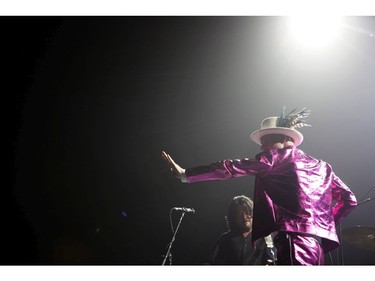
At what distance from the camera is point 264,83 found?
3695 millimetres

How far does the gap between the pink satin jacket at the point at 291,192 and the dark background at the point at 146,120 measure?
4.96 feet

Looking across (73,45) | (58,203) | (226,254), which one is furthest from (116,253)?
(73,45)

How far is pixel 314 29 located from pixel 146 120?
2.18 meters

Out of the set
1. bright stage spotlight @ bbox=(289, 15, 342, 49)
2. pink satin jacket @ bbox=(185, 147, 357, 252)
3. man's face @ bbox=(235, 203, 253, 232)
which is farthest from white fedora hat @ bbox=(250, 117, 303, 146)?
bright stage spotlight @ bbox=(289, 15, 342, 49)

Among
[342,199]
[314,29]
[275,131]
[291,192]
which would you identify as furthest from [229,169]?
[314,29]

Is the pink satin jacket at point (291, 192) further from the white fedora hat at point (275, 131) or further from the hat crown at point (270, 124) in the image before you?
the hat crown at point (270, 124)

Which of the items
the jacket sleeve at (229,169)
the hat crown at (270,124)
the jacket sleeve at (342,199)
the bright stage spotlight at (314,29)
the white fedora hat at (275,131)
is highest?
the bright stage spotlight at (314,29)

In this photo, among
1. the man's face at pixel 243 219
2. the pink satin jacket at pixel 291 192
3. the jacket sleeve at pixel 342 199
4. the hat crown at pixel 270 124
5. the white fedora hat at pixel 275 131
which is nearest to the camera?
the pink satin jacket at pixel 291 192

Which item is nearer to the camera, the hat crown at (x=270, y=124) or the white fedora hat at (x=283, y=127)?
the white fedora hat at (x=283, y=127)

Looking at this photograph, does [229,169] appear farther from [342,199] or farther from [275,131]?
[342,199]

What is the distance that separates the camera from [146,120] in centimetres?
400

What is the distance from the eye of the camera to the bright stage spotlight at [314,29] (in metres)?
3.34

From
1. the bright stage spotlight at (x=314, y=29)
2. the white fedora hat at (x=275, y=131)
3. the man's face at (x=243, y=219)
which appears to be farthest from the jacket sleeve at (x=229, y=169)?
the bright stage spotlight at (x=314, y=29)

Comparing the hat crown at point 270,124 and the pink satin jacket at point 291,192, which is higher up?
the hat crown at point 270,124
